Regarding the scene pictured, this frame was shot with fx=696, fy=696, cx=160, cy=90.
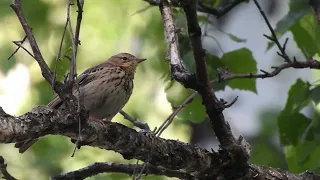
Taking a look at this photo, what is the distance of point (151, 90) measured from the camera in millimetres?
7129

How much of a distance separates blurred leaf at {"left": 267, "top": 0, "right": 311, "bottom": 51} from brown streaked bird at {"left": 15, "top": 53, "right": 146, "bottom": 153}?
133 cm

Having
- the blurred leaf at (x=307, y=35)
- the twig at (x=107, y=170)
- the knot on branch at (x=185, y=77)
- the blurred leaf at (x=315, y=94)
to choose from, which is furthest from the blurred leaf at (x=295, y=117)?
the knot on branch at (x=185, y=77)

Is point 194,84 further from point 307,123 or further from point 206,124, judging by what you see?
point 206,124

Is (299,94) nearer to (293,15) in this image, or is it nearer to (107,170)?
(293,15)

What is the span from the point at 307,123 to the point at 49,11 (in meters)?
2.50

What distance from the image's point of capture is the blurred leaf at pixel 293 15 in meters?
4.39

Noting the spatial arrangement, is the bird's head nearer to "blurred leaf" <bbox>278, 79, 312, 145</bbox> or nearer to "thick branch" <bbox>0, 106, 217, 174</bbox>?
"blurred leaf" <bbox>278, 79, 312, 145</bbox>

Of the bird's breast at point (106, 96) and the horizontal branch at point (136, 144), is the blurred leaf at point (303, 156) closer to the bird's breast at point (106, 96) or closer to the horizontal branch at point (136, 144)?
the horizontal branch at point (136, 144)

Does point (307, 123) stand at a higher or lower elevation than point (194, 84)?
higher

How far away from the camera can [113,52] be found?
7.23m

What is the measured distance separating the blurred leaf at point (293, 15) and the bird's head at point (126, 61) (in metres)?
1.67

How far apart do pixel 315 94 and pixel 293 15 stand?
1.72 feet

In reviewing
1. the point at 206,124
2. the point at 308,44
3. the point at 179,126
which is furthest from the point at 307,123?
the point at 206,124

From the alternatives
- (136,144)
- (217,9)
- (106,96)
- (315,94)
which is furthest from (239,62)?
(136,144)
